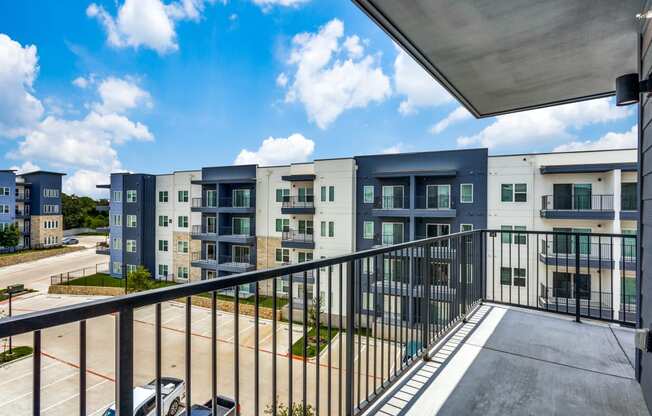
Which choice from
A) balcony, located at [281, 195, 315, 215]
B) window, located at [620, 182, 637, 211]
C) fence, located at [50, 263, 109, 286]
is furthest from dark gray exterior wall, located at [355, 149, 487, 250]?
fence, located at [50, 263, 109, 286]

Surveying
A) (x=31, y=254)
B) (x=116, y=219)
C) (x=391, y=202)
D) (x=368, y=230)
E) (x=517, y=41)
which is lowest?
(x=31, y=254)

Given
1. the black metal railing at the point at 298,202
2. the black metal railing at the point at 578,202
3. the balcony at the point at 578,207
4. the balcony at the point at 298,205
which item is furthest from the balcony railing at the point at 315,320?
the black metal railing at the point at 298,202

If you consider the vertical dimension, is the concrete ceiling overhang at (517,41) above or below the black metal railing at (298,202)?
above

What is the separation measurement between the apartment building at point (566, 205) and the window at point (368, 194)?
4.87 metres

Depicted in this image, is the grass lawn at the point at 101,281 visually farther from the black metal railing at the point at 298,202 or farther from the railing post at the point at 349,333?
the railing post at the point at 349,333

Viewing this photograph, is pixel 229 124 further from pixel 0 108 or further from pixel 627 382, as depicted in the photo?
pixel 627 382

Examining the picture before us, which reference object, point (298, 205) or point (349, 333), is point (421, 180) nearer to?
point (298, 205)

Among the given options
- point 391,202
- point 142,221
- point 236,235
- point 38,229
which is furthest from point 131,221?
point 391,202

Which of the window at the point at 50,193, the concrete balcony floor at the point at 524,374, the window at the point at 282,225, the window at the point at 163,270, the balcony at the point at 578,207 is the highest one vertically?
the window at the point at 50,193

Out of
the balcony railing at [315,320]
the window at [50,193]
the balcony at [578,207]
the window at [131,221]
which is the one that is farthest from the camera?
the window at [50,193]

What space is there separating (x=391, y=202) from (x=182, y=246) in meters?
13.0

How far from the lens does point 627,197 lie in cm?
1137

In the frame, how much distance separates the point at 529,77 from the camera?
10.3 ft

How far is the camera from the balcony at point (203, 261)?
60.0 feet
